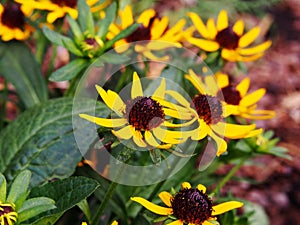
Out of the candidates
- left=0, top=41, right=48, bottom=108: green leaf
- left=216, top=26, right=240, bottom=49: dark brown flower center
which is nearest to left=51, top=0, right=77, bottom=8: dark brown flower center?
left=0, top=41, right=48, bottom=108: green leaf

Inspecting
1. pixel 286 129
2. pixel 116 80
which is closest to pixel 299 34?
pixel 286 129

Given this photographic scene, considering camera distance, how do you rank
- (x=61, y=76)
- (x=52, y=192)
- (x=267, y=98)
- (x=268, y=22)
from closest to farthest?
(x=52, y=192) < (x=61, y=76) < (x=267, y=98) < (x=268, y=22)

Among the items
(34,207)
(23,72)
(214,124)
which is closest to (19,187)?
(34,207)

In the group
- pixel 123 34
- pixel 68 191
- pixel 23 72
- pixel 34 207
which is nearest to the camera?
pixel 34 207

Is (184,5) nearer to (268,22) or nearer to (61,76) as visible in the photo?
(268,22)

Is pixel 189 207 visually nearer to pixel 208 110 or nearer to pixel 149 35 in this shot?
pixel 208 110

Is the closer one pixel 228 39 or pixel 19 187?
pixel 19 187
